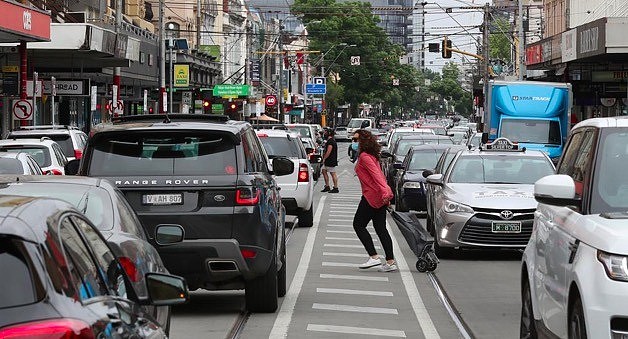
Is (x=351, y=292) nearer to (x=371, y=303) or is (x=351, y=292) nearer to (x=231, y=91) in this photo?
(x=371, y=303)

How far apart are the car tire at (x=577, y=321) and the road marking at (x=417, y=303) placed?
3.75 m

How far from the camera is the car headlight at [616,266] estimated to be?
709 cm

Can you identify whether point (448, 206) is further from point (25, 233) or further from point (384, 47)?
point (384, 47)

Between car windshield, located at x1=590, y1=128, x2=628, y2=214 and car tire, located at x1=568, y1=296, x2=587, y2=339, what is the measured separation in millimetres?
633

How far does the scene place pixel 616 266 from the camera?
7129mm

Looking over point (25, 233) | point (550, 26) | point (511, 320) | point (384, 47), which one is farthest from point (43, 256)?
point (384, 47)

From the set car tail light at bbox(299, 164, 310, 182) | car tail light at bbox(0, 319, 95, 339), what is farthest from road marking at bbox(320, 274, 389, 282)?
car tail light at bbox(0, 319, 95, 339)

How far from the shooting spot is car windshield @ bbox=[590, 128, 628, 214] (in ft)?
26.4

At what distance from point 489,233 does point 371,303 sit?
4.78m

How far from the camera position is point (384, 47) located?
436 feet

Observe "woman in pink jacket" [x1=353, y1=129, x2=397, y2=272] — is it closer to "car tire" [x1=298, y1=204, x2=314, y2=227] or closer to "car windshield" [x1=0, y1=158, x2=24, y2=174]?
"car windshield" [x1=0, y1=158, x2=24, y2=174]

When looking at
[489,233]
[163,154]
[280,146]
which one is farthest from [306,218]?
[163,154]

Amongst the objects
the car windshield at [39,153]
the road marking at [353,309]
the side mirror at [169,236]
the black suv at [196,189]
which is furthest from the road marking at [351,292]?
the car windshield at [39,153]

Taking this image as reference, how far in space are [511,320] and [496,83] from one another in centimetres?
2580
